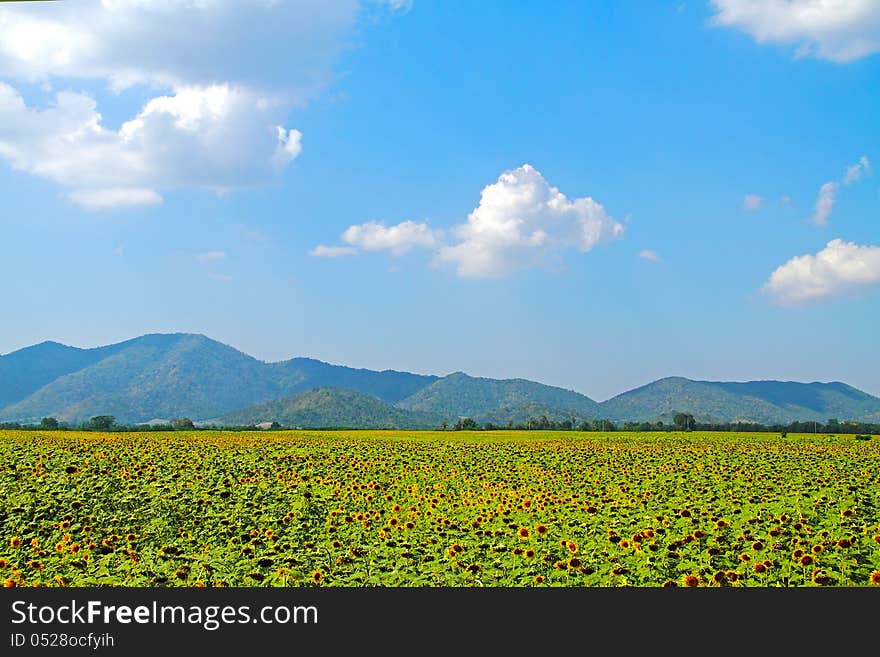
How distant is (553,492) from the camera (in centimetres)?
1816

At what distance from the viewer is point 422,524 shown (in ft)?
47.1

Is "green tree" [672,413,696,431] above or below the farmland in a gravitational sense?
above

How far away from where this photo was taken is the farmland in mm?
10953

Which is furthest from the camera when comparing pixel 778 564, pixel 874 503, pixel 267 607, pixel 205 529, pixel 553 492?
pixel 553 492

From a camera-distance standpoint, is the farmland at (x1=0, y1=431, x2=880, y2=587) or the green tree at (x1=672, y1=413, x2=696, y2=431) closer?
the farmland at (x1=0, y1=431, x2=880, y2=587)

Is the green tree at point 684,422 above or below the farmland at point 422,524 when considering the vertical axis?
above

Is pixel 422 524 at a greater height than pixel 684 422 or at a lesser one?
lesser

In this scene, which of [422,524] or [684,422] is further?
[684,422]

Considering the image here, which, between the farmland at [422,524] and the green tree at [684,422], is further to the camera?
the green tree at [684,422]

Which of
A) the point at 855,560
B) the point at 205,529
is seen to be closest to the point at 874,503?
the point at 855,560

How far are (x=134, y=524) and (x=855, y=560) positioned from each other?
1309cm

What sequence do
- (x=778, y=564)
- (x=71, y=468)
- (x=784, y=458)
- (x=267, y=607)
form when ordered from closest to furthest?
(x=267, y=607), (x=778, y=564), (x=71, y=468), (x=784, y=458)

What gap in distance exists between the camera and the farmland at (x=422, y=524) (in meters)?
11.0

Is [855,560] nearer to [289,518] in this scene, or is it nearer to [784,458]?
[289,518]
